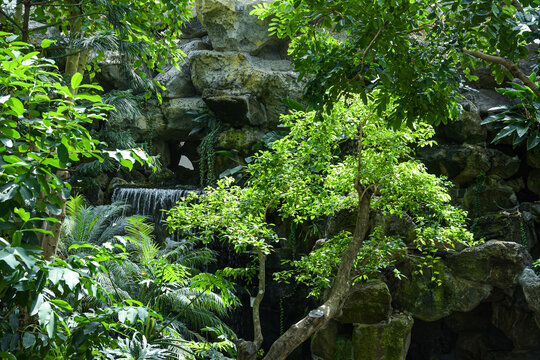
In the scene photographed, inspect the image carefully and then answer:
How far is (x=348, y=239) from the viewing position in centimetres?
605

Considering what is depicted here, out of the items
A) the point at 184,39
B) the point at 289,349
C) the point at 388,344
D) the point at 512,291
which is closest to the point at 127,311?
the point at 289,349

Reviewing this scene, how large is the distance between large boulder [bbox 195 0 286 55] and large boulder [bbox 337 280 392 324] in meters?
8.93

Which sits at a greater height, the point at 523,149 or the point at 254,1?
the point at 254,1

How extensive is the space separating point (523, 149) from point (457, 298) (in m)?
4.96

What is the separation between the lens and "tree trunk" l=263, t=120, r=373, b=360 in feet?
15.6

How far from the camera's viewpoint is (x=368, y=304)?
649 centimetres

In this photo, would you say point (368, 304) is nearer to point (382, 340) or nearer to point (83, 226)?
point (382, 340)

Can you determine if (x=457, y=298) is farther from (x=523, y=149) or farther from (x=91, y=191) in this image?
(x=91, y=191)

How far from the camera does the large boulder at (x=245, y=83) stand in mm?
12266

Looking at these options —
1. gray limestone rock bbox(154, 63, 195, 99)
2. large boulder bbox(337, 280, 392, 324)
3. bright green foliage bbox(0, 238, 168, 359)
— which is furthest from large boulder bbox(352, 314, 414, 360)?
gray limestone rock bbox(154, 63, 195, 99)

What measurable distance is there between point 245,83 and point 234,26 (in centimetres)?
193

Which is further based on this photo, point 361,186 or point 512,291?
point 512,291

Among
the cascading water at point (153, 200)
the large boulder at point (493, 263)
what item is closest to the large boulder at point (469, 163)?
the large boulder at point (493, 263)

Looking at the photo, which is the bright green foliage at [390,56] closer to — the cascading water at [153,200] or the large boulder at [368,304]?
the large boulder at [368,304]
